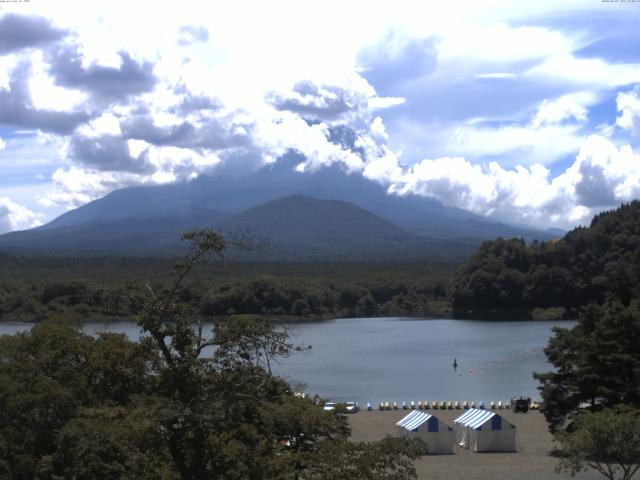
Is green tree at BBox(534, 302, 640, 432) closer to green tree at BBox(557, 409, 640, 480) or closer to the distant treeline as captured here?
green tree at BBox(557, 409, 640, 480)

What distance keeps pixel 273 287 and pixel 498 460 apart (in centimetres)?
5446

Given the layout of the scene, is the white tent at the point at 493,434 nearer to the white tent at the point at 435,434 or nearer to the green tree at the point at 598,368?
the white tent at the point at 435,434

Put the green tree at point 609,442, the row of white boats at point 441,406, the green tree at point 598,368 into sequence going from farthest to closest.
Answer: the row of white boats at point 441,406 < the green tree at point 598,368 < the green tree at point 609,442

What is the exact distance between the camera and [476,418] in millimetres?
22594

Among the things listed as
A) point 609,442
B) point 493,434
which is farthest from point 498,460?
point 609,442

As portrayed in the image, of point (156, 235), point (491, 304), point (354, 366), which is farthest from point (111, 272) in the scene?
point (156, 235)

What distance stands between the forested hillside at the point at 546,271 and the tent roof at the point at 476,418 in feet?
171

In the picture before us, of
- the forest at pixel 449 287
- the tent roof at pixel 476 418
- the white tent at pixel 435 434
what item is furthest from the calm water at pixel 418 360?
the forest at pixel 449 287

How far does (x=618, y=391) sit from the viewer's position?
20.6 m

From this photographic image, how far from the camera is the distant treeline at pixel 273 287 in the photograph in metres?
69.7

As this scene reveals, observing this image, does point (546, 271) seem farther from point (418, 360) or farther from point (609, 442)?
point (609, 442)

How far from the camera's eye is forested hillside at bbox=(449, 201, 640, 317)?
7606 centimetres

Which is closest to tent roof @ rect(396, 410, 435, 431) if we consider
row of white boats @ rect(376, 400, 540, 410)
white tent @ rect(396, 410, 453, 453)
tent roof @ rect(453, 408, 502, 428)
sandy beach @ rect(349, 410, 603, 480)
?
white tent @ rect(396, 410, 453, 453)

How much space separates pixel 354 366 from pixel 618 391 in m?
24.8
